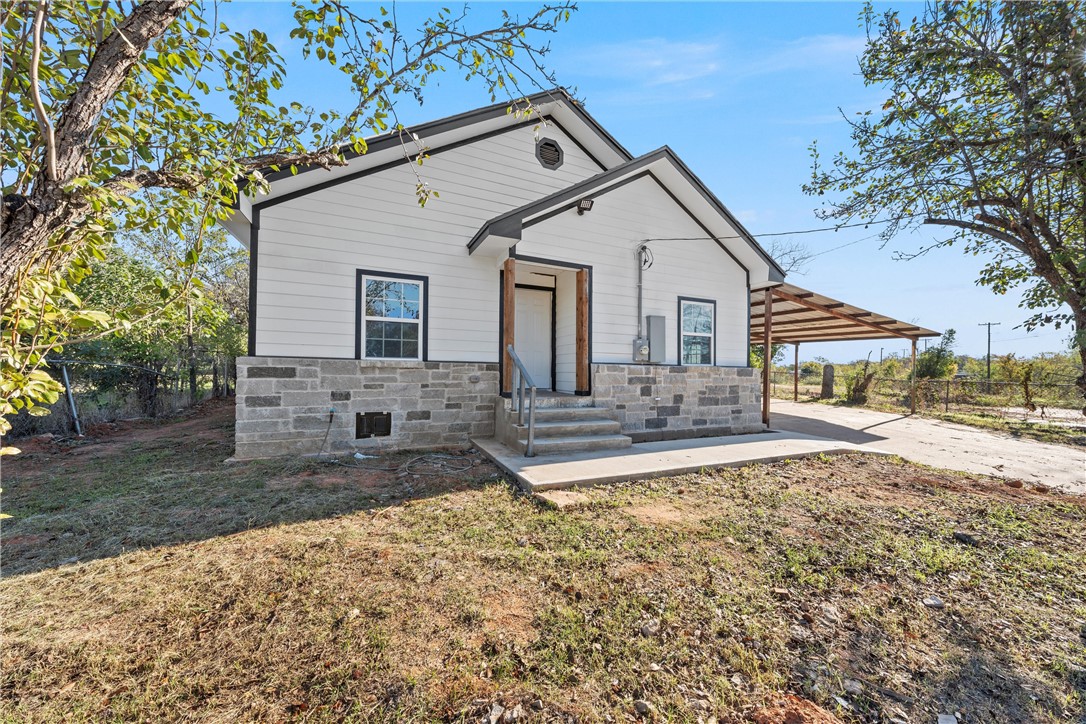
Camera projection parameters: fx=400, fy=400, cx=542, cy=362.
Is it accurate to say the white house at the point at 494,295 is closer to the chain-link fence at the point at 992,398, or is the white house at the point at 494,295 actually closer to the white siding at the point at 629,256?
the white siding at the point at 629,256

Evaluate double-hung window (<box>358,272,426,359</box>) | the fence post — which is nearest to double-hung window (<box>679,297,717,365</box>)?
double-hung window (<box>358,272,426,359</box>)

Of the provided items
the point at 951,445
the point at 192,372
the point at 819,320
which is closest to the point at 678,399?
the point at 951,445

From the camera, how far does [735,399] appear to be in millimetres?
8312

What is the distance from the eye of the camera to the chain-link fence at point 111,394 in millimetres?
7398

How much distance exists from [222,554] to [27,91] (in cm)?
289

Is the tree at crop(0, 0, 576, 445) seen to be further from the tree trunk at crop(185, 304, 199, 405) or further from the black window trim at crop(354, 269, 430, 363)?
the tree trunk at crop(185, 304, 199, 405)

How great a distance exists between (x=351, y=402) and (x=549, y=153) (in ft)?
19.6

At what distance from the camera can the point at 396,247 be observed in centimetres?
648

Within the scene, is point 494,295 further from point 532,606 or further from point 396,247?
point 532,606

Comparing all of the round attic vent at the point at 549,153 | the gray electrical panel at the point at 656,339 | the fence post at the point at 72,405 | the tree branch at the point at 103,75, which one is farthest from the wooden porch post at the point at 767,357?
the fence post at the point at 72,405

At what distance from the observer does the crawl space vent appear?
20.4 feet

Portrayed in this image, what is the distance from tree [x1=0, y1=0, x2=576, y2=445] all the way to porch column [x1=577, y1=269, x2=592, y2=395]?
3.70m

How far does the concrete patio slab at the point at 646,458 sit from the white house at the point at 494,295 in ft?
1.40

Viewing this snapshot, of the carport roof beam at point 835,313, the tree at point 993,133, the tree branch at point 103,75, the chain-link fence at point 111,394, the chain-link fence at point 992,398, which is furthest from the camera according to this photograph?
the chain-link fence at point 992,398
